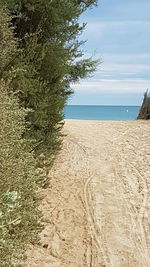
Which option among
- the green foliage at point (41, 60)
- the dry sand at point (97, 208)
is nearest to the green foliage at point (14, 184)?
the dry sand at point (97, 208)

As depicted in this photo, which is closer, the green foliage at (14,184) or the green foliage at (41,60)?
the green foliage at (14,184)

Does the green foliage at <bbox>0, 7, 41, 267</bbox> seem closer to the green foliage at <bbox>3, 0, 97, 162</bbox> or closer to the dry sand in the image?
the dry sand

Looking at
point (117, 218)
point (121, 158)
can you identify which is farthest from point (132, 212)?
point (121, 158)

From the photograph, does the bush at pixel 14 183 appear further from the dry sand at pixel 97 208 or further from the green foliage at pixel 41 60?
the green foliage at pixel 41 60

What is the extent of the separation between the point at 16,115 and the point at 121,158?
24.4 feet

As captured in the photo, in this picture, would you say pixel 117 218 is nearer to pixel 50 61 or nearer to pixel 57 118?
pixel 57 118

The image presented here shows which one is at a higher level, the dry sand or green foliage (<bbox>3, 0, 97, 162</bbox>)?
green foliage (<bbox>3, 0, 97, 162</bbox>)

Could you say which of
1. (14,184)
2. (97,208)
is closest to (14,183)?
(14,184)

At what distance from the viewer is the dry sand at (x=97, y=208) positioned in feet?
23.2

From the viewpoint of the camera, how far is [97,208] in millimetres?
9188

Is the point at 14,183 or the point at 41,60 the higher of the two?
the point at 41,60

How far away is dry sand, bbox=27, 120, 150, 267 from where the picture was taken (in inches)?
279

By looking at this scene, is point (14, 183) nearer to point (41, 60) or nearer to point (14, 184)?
point (14, 184)

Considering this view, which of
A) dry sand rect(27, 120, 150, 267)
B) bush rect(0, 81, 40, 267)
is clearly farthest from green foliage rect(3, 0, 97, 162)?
bush rect(0, 81, 40, 267)
